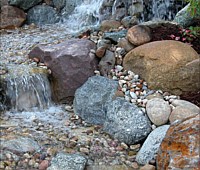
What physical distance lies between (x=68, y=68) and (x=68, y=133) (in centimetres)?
102

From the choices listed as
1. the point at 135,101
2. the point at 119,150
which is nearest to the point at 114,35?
the point at 135,101

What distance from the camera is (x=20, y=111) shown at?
385 cm

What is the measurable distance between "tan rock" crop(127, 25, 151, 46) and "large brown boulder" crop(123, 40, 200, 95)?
0.29m

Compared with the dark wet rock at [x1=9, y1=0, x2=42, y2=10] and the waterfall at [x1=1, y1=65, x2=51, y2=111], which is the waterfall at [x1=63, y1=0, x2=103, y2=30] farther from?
the waterfall at [x1=1, y1=65, x2=51, y2=111]

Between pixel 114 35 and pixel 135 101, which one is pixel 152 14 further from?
pixel 135 101

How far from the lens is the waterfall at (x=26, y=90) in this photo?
3875 mm

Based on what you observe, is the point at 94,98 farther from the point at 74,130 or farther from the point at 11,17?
the point at 11,17

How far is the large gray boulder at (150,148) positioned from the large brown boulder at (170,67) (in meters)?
0.77

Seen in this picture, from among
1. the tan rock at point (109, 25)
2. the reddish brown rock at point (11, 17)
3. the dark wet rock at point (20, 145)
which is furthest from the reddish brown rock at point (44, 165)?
the reddish brown rock at point (11, 17)

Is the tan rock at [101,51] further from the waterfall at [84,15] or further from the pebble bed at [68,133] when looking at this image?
the waterfall at [84,15]

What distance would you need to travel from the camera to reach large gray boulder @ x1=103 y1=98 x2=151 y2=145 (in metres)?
3.20

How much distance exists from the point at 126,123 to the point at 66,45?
1.59 m

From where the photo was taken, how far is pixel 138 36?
4098 millimetres

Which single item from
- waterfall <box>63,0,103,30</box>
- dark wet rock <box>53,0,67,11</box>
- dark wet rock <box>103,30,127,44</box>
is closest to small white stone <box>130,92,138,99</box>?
dark wet rock <box>103,30,127,44</box>
